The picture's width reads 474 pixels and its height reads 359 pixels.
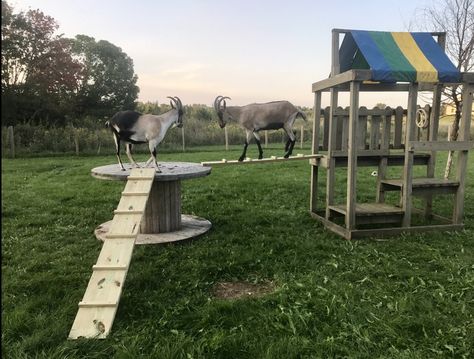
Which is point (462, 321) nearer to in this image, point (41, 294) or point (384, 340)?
point (384, 340)

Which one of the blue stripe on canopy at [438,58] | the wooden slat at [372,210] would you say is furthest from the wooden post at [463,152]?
the wooden slat at [372,210]

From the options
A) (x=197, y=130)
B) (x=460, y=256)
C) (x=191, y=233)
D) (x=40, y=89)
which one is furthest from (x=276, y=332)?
(x=40, y=89)

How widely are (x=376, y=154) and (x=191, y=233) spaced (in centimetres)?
318

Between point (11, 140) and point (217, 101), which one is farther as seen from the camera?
point (11, 140)

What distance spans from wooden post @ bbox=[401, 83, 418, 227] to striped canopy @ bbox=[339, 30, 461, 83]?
0.25 m

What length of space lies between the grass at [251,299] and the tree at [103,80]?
14.5 m

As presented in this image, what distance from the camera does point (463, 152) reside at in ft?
19.2

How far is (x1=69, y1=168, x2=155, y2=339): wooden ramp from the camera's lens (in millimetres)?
3033

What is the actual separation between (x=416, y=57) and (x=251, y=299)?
14.1ft

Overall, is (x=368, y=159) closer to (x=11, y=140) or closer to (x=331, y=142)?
(x=331, y=142)

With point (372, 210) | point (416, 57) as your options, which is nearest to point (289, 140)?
point (372, 210)

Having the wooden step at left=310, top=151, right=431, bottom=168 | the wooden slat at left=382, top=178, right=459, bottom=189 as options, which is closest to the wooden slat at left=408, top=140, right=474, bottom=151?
the wooden slat at left=382, top=178, right=459, bottom=189

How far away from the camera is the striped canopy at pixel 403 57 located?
17.3ft

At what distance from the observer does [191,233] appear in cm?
545
